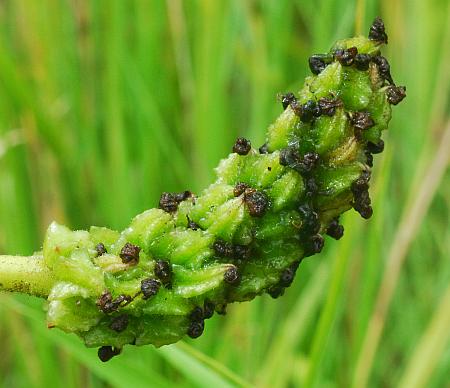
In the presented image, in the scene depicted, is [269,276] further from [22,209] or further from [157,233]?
[22,209]

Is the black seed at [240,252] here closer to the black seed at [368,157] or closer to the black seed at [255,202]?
the black seed at [255,202]

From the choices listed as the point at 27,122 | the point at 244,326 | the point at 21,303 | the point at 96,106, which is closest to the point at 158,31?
the point at 96,106

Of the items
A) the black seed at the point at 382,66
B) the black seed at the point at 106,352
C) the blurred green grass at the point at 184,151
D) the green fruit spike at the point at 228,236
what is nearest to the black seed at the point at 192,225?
the green fruit spike at the point at 228,236

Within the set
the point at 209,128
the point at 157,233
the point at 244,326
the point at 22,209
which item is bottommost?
the point at 244,326

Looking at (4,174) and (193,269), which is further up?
(193,269)

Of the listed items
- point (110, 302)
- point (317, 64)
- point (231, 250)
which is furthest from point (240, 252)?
point (317, 64)

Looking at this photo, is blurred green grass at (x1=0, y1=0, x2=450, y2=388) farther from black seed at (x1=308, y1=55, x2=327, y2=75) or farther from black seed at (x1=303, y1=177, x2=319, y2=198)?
black seed at (x1=303, y1=177, x2=319, y2=198)
